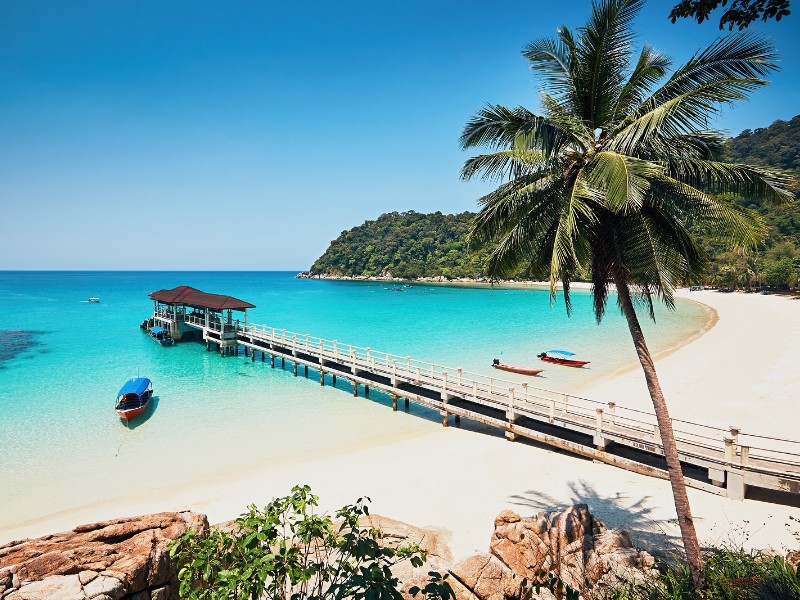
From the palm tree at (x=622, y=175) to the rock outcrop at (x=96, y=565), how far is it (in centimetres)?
649

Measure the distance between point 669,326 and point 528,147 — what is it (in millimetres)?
45686

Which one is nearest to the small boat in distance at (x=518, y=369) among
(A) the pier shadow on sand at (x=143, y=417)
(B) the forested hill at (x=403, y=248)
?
(A) the pier shadow on sand at (x=143, y=417)

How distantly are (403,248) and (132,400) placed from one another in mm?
147508

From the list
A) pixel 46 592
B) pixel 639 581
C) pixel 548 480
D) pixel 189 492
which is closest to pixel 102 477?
pixel 189 492

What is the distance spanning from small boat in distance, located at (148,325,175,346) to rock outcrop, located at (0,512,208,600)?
3223 centimetres

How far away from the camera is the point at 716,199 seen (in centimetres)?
572

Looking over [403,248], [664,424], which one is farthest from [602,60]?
[403,248]

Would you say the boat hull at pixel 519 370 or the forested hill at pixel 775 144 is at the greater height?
the forested hill at pixel 775 144

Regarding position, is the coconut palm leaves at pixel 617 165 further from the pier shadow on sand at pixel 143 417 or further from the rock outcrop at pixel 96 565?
the pier shadow on sand at pixel 143 417

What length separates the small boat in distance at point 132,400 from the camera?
17422 mm

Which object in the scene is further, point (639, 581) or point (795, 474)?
point (795, 474)

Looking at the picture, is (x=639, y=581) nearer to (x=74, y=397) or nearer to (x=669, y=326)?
(x=74, y=397)

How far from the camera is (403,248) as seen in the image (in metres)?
163

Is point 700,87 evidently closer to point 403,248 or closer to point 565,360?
point 565,360
